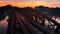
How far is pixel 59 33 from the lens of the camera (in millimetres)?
20641

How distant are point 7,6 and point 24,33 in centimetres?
13855

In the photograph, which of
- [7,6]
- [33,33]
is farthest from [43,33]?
[7,6]

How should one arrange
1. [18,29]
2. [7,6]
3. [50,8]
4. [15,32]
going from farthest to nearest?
[50,8]
[7,6]
[18,29]
[15,32]

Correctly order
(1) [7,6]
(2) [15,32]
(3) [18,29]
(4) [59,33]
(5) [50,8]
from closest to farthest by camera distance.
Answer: (4) [59,33] < (2) [15,32] < (3) [18,29] < (1) [7,6] < (5) [50,8]

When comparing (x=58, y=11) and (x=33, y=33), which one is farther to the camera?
(x=58, y=11)

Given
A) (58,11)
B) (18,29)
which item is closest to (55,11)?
(58,11)

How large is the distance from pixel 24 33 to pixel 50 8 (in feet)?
530

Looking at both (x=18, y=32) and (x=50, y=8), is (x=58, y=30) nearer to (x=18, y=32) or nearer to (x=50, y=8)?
(x=18, y=32)

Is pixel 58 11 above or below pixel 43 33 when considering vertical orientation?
below

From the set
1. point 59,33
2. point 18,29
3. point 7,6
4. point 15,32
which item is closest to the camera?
point 59,33

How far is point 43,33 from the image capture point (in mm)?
23047

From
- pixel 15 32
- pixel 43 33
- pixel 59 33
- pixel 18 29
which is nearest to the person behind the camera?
pixel 59 33

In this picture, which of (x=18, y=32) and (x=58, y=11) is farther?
(x=58, y=11)

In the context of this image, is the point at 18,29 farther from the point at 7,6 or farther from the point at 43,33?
the point at 7,6
